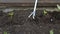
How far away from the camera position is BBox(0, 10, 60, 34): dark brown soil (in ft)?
4.20

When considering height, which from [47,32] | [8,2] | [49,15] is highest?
[8,2]

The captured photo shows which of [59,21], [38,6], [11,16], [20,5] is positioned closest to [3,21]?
[11,16]

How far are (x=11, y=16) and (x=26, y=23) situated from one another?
121 mm

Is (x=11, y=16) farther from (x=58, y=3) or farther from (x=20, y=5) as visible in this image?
(x=58, y=3)

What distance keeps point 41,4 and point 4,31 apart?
13.1 inches

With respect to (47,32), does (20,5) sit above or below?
above

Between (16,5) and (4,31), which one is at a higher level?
(16,5)

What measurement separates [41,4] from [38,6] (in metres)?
0.03

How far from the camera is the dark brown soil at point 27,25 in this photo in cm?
128

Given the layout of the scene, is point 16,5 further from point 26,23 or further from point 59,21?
point 59,21

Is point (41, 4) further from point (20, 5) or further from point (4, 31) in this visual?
point (4, 31)

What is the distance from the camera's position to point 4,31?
129 centimetres

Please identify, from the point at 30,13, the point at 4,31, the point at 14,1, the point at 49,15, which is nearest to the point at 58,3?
the point at 49,15

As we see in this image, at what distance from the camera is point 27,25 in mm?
1286
